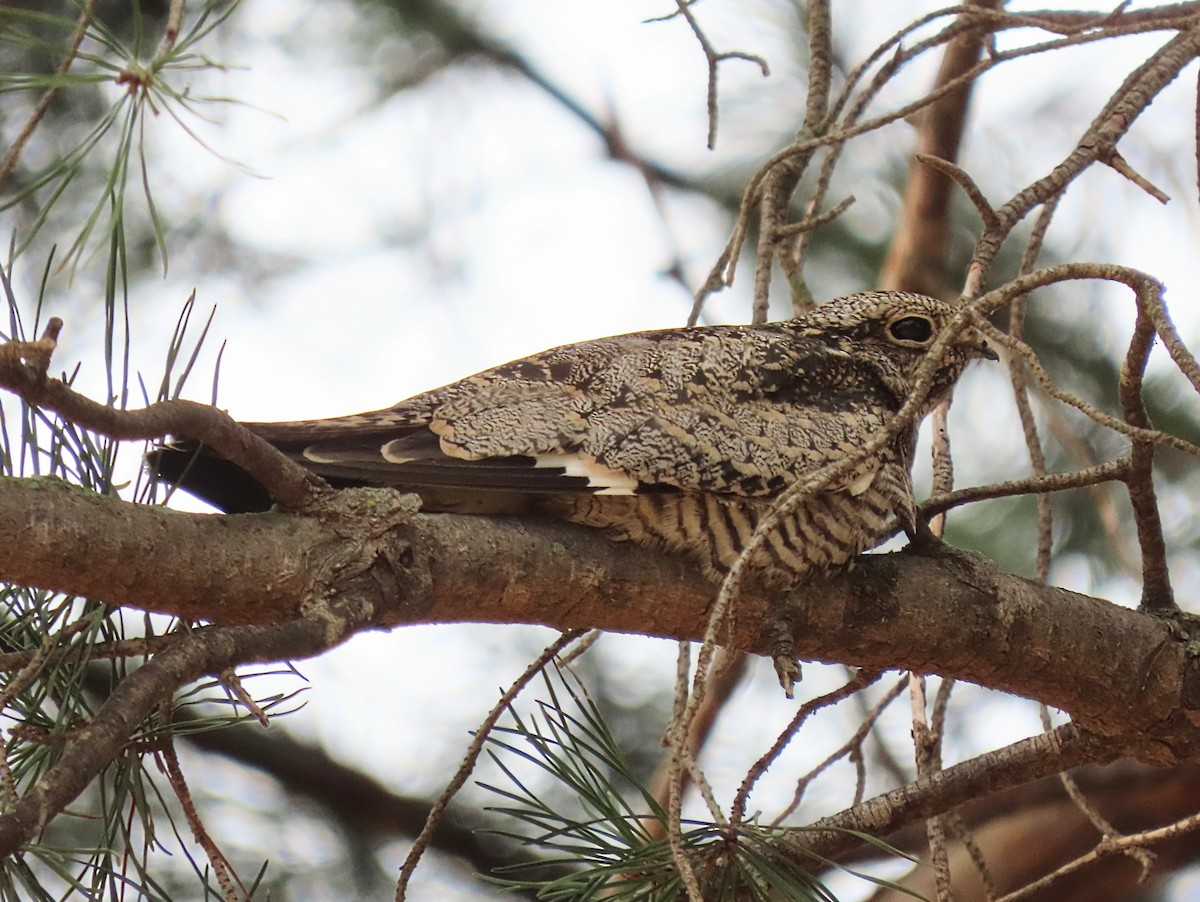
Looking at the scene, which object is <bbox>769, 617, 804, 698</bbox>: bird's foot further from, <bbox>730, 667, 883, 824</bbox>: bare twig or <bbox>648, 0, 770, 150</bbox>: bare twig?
<bbox>648, 0, 770, 150</bbox>: bare twig

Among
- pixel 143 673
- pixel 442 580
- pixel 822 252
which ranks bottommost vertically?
pixel 143 673

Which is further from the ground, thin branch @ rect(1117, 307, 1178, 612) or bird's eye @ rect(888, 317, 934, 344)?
bird's eye @ rect(888, 317, 934, 344)

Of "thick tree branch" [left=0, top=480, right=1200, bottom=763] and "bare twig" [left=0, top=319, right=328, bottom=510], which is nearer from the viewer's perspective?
"bare twig" [left=0, top=319, right=328, bottom=510]

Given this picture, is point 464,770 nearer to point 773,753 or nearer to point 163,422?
point 773,753

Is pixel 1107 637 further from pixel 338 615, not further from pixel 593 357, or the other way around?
pixel 338 615

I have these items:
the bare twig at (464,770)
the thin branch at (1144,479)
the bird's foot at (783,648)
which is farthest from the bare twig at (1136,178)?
the bare twig at (464,770)

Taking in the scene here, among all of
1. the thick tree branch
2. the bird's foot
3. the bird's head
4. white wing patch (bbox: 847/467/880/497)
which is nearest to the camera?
the thick tree branch

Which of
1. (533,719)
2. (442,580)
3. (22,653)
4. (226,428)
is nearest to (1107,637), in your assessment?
(533,719)

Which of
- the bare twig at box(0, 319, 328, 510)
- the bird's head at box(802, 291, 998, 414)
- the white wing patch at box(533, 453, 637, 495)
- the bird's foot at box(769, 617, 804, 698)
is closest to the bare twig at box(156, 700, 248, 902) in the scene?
the bare twig at box(0, 319, 328, 510)
